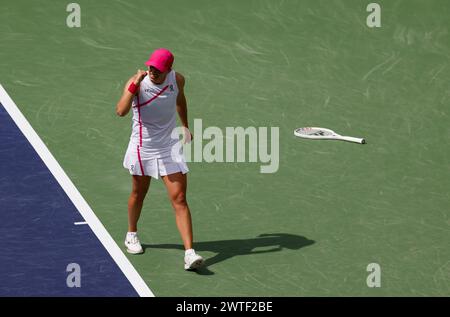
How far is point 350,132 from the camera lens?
17.5 m

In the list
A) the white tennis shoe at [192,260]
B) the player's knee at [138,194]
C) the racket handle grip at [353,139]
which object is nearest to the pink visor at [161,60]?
the player's knee at [138,194]

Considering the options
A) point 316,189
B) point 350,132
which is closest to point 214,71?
point 350,132

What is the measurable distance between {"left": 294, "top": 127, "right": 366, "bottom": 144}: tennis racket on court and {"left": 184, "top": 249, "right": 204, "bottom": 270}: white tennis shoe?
396cm

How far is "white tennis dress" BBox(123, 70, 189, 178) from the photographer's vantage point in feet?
44.8

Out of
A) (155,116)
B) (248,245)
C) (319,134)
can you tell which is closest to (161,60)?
(155,116)

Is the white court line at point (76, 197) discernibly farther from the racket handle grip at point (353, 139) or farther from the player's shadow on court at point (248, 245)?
the racket handle grip at point (353, 139)

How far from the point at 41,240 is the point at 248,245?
238 cm

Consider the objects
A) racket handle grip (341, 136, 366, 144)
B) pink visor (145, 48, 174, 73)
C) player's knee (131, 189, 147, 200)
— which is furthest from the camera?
racket handle grip (341, 136, 366, 144)

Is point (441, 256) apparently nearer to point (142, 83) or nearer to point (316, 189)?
point (316, 189)

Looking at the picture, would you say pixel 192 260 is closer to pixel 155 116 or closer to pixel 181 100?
pixel 155 116

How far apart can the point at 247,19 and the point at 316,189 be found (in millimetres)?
4913

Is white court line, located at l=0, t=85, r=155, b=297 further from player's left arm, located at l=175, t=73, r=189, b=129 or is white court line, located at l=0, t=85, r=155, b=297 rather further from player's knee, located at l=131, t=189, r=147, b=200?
player's left arm, located at l=175, t=73, r=189, b=129

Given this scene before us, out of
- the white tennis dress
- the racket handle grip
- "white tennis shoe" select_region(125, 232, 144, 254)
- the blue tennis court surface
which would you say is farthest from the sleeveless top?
the racket handle grip

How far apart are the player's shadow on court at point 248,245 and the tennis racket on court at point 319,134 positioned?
9.03 feet
